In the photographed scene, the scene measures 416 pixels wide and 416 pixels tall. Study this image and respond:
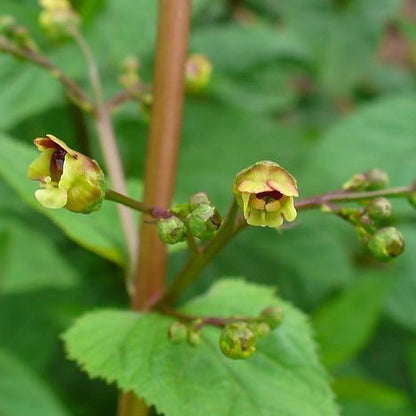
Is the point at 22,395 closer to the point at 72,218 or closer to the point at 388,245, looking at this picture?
the point at 72,218

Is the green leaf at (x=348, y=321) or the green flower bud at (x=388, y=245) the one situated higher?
the green leaf at (x=348, y=321)

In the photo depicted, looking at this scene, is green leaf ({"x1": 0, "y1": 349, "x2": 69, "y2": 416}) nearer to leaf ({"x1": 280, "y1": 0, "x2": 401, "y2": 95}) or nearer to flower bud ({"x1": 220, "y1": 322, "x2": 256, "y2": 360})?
flower bud ({"x1": 220, "y1": 322, "x2": 256, "y2": 360})

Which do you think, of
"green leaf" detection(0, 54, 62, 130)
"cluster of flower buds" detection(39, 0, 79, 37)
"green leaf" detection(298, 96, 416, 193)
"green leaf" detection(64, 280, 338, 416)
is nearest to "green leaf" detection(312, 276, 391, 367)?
"green leaf" detection(298, 96, 416, 193)

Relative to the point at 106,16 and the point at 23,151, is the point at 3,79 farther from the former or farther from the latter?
the point at 23,151

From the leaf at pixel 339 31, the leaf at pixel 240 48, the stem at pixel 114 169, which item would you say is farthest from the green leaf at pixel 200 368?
the leaf at pixel 339 31

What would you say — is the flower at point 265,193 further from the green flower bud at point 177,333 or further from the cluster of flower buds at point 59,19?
the cluster of flower buds at point 59,19
